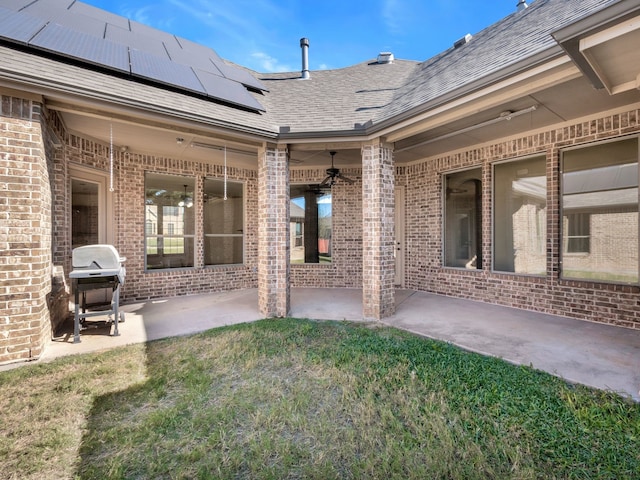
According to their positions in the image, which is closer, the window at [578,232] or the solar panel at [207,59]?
the window at [578,232]

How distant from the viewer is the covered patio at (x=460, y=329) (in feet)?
11.2

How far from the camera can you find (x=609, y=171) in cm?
488

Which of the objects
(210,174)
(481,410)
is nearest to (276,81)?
(210,174)

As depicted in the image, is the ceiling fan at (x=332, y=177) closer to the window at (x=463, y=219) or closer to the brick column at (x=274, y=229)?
the brick column at (x=274, y=229)

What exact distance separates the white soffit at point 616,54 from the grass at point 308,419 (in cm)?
288

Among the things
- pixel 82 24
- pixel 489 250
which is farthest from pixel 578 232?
pixel 82 24

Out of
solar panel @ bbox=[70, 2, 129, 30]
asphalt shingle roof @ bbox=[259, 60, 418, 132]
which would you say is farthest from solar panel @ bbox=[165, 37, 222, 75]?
asphalt shingle roof @ bbox=[259, 60, 418, 132]

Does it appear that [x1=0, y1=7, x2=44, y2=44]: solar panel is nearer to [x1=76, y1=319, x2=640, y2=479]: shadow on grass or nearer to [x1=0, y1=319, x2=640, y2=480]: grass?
[x1=0, y1=319, x2=640, y2=480]: grass

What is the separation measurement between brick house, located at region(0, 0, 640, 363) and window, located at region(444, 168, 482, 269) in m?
0.04

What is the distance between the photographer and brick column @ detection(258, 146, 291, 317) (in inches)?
211

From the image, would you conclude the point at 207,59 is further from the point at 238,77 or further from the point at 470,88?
the point at 470,88

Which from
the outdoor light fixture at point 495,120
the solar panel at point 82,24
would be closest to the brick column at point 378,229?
the outdoor light fixture at point 495,120

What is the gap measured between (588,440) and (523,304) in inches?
160

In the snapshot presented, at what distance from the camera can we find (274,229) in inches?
213
